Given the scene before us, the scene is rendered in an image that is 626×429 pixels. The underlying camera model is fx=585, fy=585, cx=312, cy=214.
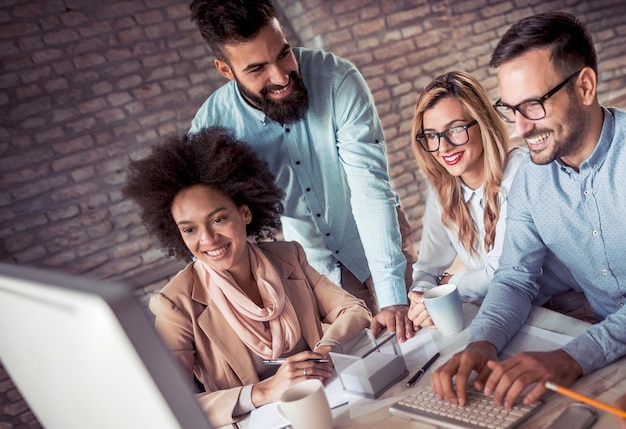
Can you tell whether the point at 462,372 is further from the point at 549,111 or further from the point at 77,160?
the point at 77,160

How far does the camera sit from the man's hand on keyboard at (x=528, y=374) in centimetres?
88

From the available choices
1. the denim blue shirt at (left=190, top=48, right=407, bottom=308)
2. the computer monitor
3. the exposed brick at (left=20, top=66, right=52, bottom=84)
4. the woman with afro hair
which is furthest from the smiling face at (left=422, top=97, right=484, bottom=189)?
the exposed brick at (left=20, top=66, right=52, bottom=84)

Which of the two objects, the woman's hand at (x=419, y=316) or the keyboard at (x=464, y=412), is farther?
the woman's hand at (x=419, y=316)

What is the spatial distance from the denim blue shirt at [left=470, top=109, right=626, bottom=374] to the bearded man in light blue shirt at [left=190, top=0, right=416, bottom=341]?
44 centimetres

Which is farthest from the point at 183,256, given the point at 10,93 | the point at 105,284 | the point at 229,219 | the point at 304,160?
the point at 10,93

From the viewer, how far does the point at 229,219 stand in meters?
1.60

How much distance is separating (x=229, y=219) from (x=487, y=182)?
0.77 metres

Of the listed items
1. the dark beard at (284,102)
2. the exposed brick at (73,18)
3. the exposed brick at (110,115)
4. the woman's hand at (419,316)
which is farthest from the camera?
the exposed brick at (110,115)

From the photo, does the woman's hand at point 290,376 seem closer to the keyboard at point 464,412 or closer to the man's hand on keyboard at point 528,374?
the keyboard at point 464,412

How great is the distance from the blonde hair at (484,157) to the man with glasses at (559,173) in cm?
33

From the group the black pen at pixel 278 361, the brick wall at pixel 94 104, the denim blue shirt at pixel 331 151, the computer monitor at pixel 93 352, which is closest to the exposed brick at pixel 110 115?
→ the brick wall at pixel 94 104

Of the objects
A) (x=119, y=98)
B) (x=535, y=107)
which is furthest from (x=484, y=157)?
(x=119, y=98)

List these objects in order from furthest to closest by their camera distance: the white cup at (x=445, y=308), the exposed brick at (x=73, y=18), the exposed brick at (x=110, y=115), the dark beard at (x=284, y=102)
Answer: the exposed brick at (x=110, y=115)
the exposed brick at (x=73, y=18)
the dark beard at (x=284, y=102)
the white cup at (x=445, y=308)

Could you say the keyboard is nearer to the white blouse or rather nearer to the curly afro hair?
the white blouse
